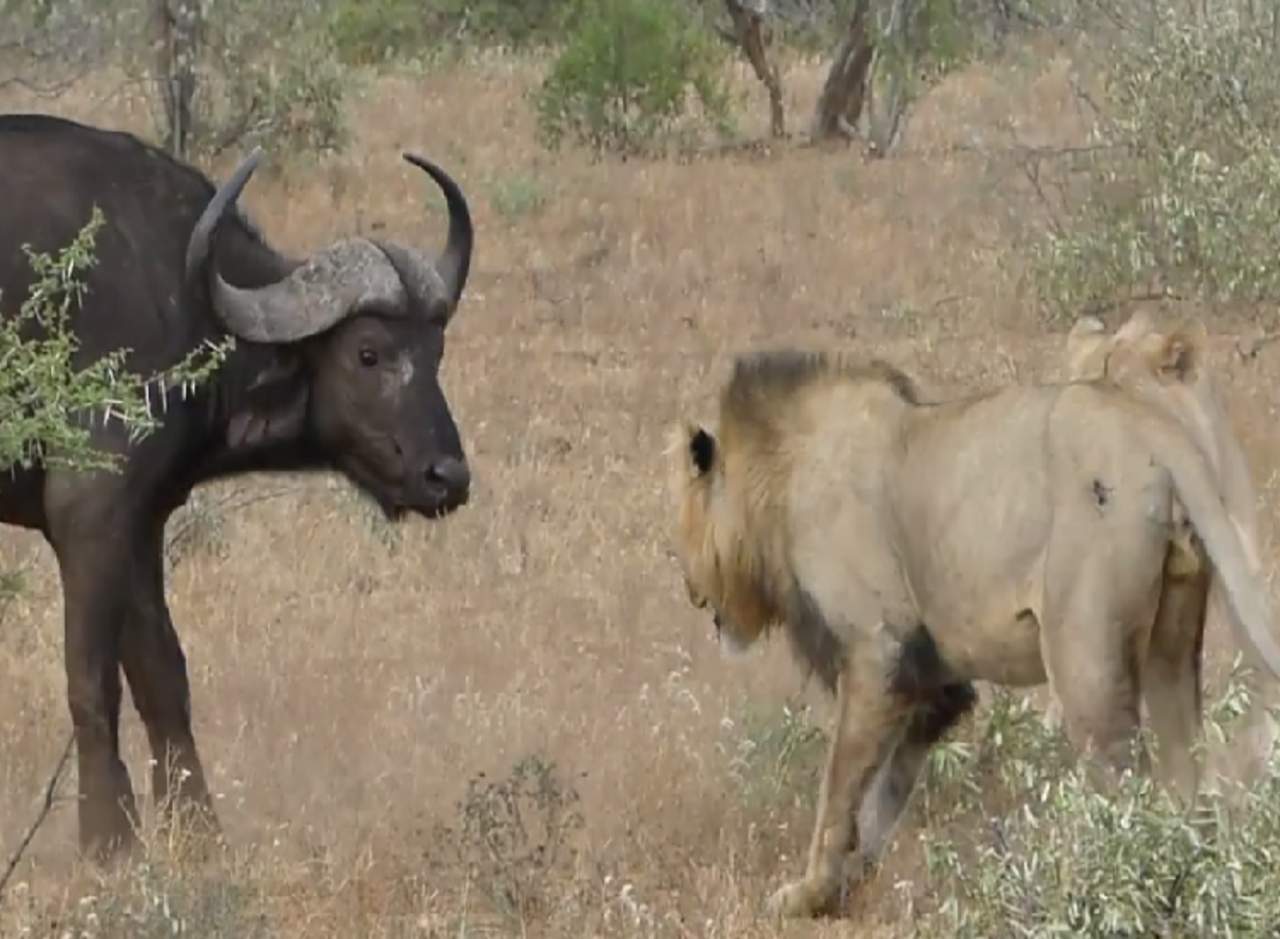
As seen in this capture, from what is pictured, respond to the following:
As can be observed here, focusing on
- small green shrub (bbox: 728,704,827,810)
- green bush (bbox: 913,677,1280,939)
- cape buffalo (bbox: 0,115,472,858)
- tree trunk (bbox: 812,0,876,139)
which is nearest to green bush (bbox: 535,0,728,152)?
tree trunk (bbox: 812,0,876,139)

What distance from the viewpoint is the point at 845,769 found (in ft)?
22.0

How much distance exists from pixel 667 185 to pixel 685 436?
13.0 meters

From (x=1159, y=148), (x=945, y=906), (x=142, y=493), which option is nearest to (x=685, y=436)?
(x=142, y=493)

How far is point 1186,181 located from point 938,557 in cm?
833

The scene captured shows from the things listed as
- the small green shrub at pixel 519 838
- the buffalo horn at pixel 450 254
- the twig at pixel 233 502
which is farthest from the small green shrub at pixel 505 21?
the small green shrub at pixel 519 838

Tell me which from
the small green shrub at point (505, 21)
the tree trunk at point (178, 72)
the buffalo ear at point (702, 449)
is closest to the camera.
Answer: the buffalo ear at point (702, 449)

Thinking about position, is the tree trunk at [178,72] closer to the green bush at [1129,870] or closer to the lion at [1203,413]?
the lion at [1203,413]

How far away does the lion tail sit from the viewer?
19.9 feet

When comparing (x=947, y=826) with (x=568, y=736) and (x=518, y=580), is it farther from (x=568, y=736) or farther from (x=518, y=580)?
(x=518, y=580)

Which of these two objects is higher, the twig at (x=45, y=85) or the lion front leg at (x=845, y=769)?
the lion front leg at (x=845, y=769)

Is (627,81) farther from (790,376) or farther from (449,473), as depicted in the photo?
(790,376)

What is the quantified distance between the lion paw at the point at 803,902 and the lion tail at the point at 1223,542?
1.25 metres

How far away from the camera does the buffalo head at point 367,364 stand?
7805 millimetres

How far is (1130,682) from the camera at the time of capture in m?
6.23
